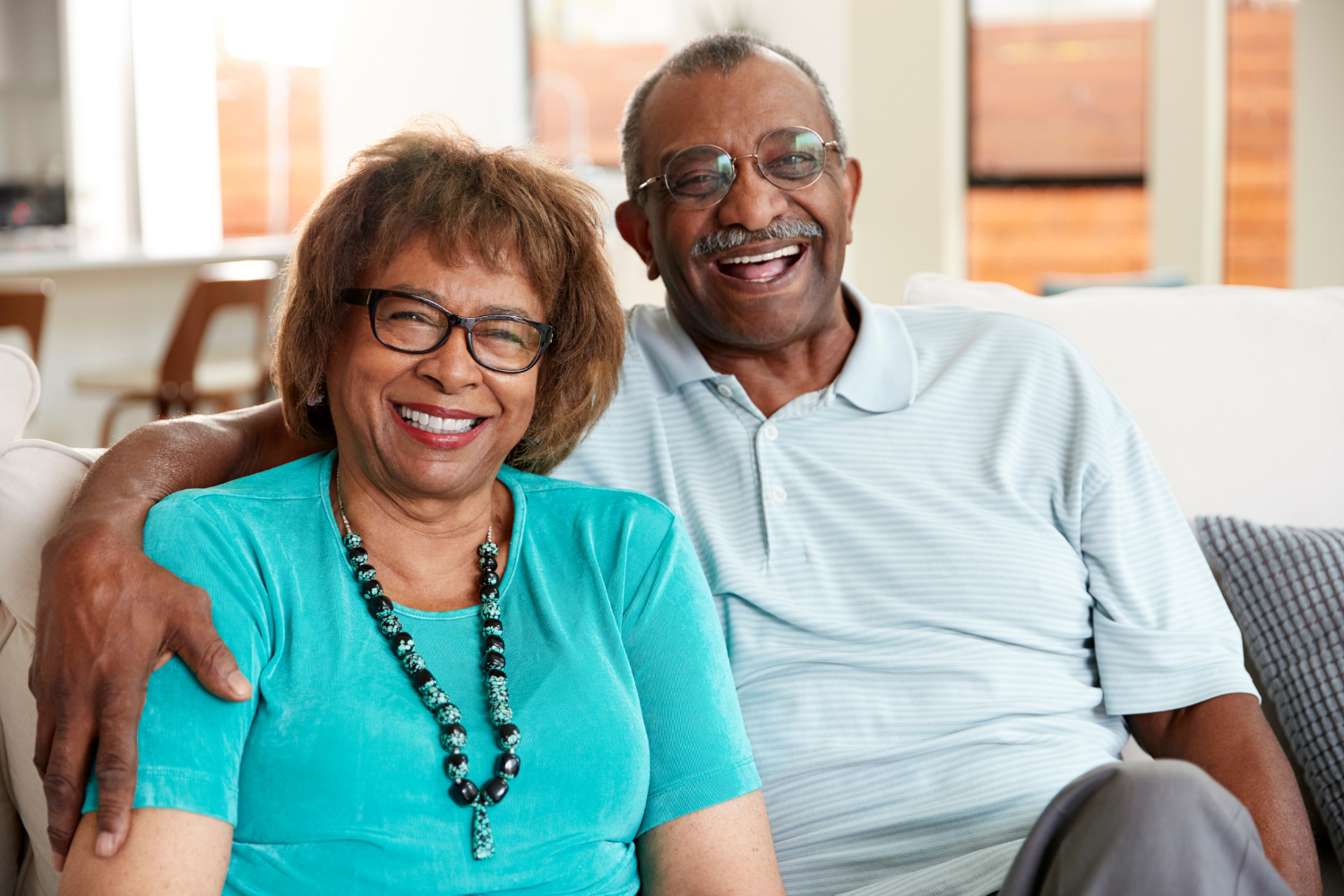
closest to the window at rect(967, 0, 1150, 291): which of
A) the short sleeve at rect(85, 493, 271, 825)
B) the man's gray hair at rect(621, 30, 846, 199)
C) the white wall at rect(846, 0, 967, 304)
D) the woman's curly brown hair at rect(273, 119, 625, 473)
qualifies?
the white wall at rect(846, 0, 967, 304)

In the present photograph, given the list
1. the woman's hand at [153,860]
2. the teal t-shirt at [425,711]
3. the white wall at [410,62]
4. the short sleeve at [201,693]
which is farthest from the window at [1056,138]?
the woman's hand at [153,860]

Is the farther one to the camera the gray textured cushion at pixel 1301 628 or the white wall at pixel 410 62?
the white wall at pixel 410 62

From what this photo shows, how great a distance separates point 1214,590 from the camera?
1.56 meters

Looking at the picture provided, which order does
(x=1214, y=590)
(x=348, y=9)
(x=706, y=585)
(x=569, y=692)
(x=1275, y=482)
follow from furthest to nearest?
(x=348, y=9) < (x=1275, y=482) < (x=1214, y=590) < (x=706, y=585) < (x=569, y=692)

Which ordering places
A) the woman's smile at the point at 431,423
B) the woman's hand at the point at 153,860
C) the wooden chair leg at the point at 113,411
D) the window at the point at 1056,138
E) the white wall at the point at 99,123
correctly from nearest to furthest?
the woman's hand at the point at 153,860, the woman's smile at the point at 431,423, the wooden chair leg at the point at 113,411, the window at the point at 1056,138, the white wall at the point at 99,123

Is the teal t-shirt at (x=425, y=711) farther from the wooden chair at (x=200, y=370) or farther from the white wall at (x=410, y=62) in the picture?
the white wall at (x=410, y=62)

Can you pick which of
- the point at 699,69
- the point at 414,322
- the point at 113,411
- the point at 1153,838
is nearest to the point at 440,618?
the point at 414,322

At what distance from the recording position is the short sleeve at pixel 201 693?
1.04 metres

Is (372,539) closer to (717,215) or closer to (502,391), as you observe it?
(502,391)

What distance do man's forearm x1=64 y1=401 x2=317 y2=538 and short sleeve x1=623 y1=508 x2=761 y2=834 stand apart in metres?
0.42

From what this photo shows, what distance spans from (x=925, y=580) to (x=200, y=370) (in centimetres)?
397

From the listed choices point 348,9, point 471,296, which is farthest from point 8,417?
point 348,9

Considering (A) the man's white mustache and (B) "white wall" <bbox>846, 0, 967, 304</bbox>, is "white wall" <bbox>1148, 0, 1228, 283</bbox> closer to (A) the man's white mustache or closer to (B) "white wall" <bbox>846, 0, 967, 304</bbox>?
(B) "white wall" <bbox>846, 0, 967, 304</bbox>

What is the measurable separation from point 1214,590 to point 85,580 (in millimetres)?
1276
